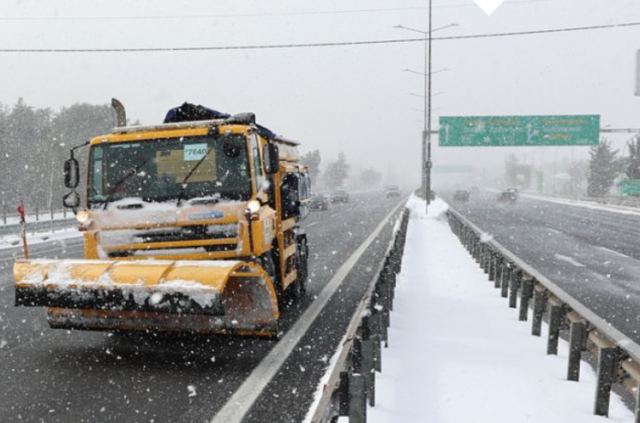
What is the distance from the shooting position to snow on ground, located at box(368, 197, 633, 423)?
15.6 feet

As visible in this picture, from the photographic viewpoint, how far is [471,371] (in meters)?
5.78

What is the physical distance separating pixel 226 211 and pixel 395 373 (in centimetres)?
264

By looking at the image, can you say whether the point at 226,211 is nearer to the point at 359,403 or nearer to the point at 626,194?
the point at 359,403

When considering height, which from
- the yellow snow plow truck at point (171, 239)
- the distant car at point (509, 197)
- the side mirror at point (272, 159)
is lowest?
the distant car at point (509, 197)

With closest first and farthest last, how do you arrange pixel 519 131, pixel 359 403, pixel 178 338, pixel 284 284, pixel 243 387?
pixel 359 403 < pixel 243 387 < pixel 178 338 < pixel 284 284 < pixel 519 131

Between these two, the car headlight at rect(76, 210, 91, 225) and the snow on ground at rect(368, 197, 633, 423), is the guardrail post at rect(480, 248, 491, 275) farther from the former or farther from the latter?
the car headlight at rect(76, 210, 91, 225)

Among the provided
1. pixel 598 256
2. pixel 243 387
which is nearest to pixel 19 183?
pixel 598 256

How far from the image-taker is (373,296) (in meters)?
5.84

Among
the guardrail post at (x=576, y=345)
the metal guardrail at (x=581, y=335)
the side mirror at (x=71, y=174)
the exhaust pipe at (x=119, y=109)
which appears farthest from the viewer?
the exhaust pipe at (x=119, y=109)

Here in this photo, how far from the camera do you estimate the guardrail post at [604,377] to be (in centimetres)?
462

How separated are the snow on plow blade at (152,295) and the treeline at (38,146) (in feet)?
191

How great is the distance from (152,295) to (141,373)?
2.91 ft

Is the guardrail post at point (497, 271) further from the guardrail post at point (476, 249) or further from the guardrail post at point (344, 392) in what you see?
the guardrail post at point (344, 392)

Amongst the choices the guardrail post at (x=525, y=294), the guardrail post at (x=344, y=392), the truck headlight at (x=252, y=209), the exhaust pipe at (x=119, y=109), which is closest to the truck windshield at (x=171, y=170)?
the truck headlight at (x=252, y=209)
